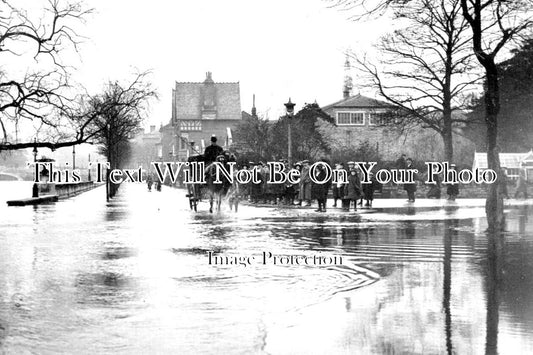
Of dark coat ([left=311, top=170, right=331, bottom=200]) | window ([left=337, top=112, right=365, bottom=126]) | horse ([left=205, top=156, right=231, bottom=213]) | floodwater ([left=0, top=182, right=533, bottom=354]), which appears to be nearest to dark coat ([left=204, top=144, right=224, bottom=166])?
horse ([left=205, top=156, right=231, bottom=213])

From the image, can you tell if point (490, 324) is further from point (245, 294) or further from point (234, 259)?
point (234, 259)

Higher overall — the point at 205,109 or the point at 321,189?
the point at 205,109

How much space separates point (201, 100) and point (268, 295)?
446ft

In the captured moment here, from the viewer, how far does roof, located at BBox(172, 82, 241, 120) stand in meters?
142

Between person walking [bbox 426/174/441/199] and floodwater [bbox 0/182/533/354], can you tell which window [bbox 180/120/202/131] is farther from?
floodwater [bbox 0/182/533/354]

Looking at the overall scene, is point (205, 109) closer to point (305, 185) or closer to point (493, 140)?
point (305, 185)

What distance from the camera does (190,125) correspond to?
5659 inches

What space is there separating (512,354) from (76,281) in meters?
5.78

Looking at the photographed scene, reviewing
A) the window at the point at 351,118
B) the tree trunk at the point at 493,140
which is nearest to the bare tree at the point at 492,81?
the tree trunk at the point at 493,140

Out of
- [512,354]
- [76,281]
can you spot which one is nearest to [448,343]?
[512,354]

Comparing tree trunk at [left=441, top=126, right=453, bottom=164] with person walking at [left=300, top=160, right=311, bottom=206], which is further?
tree trunk at [left=441, top=126, right=453, bottom=164]

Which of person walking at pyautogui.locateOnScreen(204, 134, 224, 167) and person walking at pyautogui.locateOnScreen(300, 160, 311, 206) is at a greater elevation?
person walking at pyautogui.locateOnScreen(204, 134, 224, 167)

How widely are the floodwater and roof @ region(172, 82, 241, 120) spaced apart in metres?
126

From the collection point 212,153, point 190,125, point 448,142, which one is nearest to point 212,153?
point 212,153
